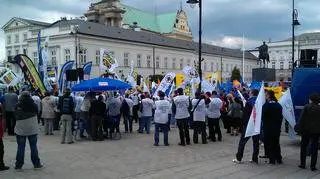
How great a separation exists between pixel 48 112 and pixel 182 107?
6236 mm

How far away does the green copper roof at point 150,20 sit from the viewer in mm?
113250

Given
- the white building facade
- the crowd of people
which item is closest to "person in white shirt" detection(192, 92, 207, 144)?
the crowd of people

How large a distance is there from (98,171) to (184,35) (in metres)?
116

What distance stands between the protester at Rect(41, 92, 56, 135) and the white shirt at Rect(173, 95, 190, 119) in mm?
5924

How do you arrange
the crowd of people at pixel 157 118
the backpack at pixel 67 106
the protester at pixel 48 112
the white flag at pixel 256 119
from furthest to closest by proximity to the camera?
the protester at pixel 48 112, the backpack at pixel 67 106, the white flag at pixel 256 119, the crowd of people at pixel 157 118

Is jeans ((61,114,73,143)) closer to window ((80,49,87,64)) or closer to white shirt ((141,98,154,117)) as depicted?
white shirt ((141,98,154,117))

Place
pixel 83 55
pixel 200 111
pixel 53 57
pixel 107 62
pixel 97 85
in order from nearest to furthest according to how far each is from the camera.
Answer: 1. pixel 200 111
2. pixel 97 85
3. pixel 107 62
4. pixel 83 55
5. pixel 53 57

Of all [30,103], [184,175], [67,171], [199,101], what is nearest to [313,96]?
[184,175]

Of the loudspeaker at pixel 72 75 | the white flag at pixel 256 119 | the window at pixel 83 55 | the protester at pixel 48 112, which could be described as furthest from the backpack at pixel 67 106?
the window at pixel 83 55

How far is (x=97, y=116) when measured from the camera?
15.7m

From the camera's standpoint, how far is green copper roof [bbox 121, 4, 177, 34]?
372 ft

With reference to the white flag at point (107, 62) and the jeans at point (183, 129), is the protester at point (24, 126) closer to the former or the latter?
the jeans at point (183, 129)

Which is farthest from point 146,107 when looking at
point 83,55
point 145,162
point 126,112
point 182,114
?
point 83,55

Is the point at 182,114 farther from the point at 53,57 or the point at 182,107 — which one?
the point at 53,57
